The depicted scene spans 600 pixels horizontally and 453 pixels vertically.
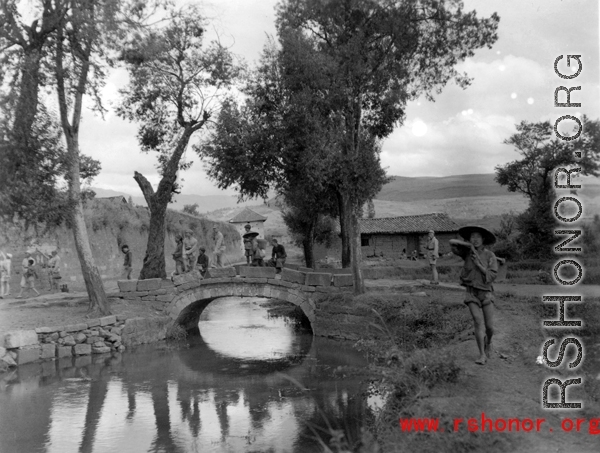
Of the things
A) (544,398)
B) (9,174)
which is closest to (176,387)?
(9,174)

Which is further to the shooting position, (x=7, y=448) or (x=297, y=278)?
(x=297, y=278)

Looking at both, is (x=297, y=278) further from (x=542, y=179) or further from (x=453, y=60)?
(x=542, y=179)

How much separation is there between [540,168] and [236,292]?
2099 centimetres

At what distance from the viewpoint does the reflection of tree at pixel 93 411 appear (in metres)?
8.32

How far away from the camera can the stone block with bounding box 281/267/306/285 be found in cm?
1597

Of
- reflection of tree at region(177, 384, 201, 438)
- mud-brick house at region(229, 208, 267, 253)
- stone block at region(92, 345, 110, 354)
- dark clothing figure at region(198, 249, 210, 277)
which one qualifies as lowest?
reflection of tree at region(177, 384, 201, 438)

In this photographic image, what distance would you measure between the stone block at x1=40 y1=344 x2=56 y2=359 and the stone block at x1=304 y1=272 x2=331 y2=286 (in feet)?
23.0

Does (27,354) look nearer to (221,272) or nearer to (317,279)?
(221,272)

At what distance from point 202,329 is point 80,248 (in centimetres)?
550

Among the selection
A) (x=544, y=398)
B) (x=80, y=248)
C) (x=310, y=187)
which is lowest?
(x=544, y=398)

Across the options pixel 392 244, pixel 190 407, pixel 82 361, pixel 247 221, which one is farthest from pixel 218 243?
pixel 247 221

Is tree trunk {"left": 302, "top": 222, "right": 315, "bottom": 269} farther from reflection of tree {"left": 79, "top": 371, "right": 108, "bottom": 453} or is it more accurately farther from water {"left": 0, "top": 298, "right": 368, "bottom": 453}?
reflection of tree {"left": 79, "top": 371, "right": 108, "bottom": 453}

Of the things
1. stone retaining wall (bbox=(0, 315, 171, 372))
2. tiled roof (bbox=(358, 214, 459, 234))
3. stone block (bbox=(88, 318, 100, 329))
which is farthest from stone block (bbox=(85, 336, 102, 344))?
tiled roof (bbox=(358, 214, 459, 234))

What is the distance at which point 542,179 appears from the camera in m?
28.3
